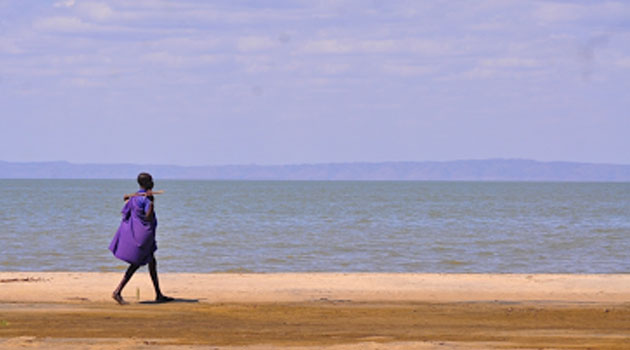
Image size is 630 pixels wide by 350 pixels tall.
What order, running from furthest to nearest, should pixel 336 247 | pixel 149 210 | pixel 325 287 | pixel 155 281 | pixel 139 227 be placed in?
1. pixel 336 247
2. pixel 325 287
3. pixel 155 281
4. pixel 139 227
5. pixel 149 210

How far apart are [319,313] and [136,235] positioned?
2357 millimetres

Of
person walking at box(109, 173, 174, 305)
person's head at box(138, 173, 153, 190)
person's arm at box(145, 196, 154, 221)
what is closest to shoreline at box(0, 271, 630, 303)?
person walking at box(109, 173, 174, 305)

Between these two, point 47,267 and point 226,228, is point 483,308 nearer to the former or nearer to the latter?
point 47,267

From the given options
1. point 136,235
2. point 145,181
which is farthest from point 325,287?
point 145,181

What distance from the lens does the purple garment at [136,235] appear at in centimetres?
1171

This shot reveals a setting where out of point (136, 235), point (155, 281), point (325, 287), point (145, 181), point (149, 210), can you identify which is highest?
point (145, 181)

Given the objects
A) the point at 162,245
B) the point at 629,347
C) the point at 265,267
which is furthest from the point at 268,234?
the point at 629,347

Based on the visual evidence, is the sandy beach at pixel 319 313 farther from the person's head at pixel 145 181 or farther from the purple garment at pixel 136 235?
the person's head at pixel 145 181

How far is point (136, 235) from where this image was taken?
38.6 ft

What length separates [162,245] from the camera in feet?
99.7

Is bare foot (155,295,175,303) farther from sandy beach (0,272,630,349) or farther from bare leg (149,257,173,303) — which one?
sandy beach (0,272,630,349)

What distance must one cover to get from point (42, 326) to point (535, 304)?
5.94 metres

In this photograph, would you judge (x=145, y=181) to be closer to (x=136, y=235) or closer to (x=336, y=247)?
(x=136, y=235)

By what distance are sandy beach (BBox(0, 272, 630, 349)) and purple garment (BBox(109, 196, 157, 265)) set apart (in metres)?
0.61
